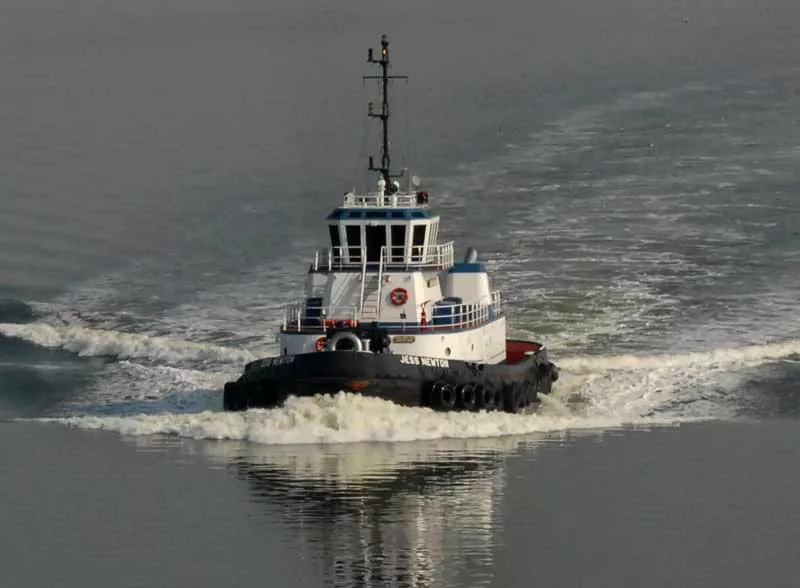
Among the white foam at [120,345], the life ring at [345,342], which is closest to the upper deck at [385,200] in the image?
the life ring at [345,342]

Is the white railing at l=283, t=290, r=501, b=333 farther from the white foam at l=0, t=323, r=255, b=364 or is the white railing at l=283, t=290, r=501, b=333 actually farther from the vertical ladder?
the white foam at l=0, t=323, r=255, b=364

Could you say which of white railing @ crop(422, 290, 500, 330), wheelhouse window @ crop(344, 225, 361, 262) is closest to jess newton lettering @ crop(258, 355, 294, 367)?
white railing @ crop(422, 290, 500, 330)

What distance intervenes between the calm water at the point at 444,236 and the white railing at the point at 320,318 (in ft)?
10.00

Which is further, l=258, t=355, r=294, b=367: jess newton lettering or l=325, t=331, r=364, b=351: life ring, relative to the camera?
l=325, t=331, r=364, b=351: life ring

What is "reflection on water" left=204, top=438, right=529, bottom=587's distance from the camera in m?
33.9

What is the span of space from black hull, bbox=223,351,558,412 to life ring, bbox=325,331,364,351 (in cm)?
76

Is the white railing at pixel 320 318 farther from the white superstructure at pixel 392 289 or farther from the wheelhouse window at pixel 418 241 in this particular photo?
the wheelhouse window at pixel 418 241

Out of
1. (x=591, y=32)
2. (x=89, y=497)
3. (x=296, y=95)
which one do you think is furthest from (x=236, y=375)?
(x=591, y=32)

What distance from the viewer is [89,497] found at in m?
39.1

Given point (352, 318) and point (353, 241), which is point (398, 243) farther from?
point (352, 318)

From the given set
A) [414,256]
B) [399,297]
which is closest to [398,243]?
[414,256]

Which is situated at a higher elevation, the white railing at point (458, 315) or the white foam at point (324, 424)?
the white railing at point (458, 315)

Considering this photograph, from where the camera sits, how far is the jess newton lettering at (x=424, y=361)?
150ft

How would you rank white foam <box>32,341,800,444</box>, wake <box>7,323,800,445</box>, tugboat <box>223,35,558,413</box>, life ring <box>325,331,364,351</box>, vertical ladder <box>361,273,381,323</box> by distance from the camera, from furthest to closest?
vertical ladder <box>361,273,381,323</box>, life ring <box>325,331,364,351</box>, tugboat <box>223,35,558,413</box>, wake <box>7,323,800,445</box>, white foam <box>32,341,800,444</box>
